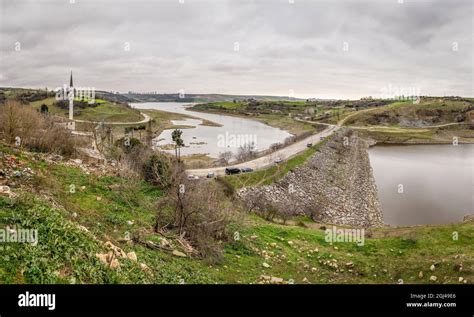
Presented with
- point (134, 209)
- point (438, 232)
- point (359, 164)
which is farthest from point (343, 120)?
point (134, 209)

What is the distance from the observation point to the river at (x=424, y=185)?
3238 cm

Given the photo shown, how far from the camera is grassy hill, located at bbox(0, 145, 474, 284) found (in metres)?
8.15

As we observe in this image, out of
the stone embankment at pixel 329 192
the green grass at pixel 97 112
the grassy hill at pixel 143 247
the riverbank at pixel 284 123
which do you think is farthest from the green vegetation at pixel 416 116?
the grassy hill at pixel 143 247

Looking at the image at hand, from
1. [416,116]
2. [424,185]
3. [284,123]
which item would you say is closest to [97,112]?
[284,123]

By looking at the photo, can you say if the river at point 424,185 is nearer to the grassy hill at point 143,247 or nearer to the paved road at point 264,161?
the grassy hill at point 143,247

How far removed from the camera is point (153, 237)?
12.8m

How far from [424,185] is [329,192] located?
1328 cm

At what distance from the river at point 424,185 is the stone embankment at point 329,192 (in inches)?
70.6

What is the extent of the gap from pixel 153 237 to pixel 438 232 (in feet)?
54.5

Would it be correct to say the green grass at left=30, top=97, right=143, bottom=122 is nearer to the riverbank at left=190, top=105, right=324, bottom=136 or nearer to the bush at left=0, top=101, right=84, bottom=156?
the riverbank at left=190, top=105, right=324, bottom=136

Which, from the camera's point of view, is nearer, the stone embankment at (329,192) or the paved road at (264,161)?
the stone embankment at (329,192)

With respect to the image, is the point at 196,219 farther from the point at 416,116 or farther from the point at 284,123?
the point at 416,116

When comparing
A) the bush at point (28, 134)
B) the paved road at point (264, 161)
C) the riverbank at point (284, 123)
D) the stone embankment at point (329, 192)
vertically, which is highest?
the riverbank at point (284, 123)
